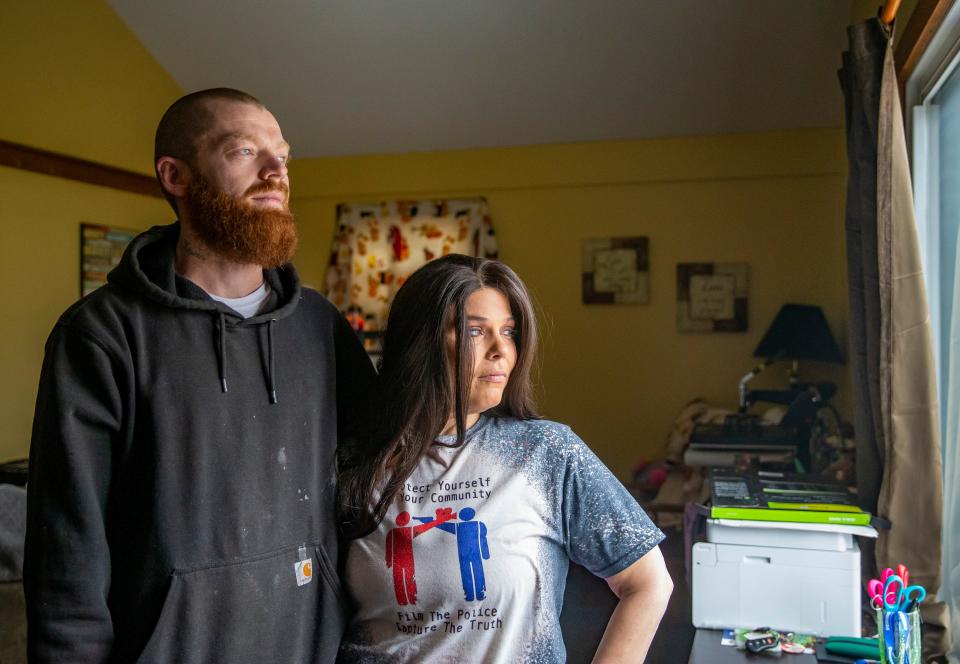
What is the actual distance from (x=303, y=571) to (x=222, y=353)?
359 mm

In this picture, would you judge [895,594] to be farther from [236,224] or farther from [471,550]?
[236,224]

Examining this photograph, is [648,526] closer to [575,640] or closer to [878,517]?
[878,517]

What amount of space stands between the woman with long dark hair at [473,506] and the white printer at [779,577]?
29.9 inches

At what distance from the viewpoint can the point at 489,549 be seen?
1.36m

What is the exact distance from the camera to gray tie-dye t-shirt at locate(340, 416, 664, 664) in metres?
1.35

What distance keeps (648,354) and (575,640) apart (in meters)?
2.36

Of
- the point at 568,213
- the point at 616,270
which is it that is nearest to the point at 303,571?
the point at 616,270

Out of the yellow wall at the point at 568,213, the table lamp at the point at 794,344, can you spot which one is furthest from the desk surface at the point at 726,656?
the yellow wall at the point at 568,213

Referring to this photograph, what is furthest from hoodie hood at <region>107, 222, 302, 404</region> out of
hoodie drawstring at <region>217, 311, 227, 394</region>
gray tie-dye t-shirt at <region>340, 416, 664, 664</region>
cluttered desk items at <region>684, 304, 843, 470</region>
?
cluttered desk items at <region>684, 304, 843, 470</region>

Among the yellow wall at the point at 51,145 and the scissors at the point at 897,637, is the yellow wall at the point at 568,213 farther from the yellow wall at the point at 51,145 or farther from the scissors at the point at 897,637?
the scissors at the point at 897,637

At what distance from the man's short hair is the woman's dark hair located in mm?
425

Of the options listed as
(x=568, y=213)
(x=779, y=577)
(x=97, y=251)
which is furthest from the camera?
(x=568, y=213)

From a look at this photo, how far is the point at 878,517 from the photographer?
7.26 ft

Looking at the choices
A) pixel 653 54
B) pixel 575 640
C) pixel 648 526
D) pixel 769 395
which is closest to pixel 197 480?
pixel 648 526
